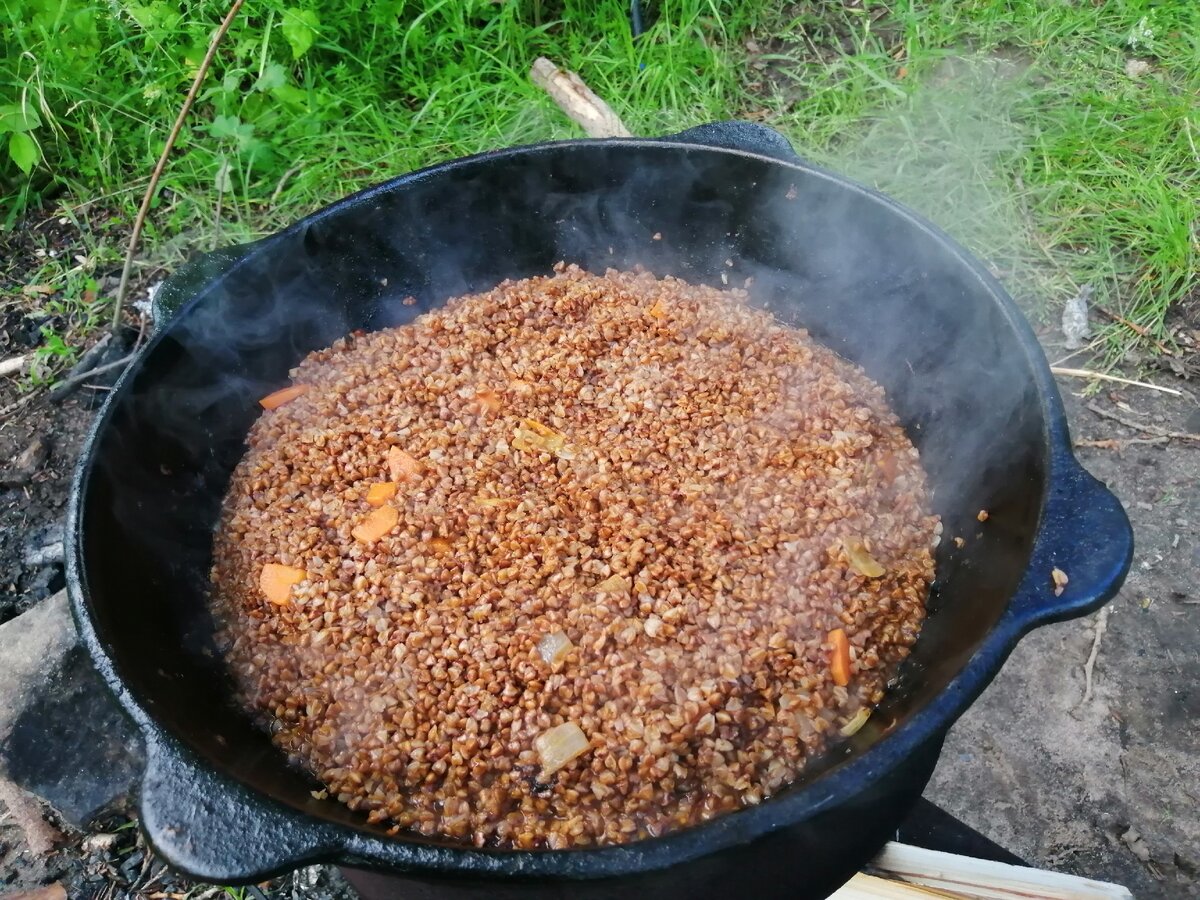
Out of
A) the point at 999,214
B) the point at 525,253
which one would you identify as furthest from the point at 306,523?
the point at 999,214

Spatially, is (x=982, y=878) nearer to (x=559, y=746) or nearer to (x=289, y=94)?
(x=559, y=746)

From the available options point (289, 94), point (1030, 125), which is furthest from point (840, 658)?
point (289, 94)

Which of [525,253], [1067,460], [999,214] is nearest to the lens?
[1067,460]

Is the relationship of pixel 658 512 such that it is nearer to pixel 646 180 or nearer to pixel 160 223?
pixel 646 180

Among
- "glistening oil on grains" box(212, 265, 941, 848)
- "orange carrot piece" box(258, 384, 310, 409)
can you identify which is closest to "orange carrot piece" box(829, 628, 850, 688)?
"glistening oil on grains" box(212, 265, 941, 848)

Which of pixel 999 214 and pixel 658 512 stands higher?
pixel 658 512

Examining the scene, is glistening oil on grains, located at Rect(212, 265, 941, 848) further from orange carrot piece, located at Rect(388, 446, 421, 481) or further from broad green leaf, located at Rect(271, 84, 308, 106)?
broad green leaf, located at Rect(271, 84, 308, 106)
